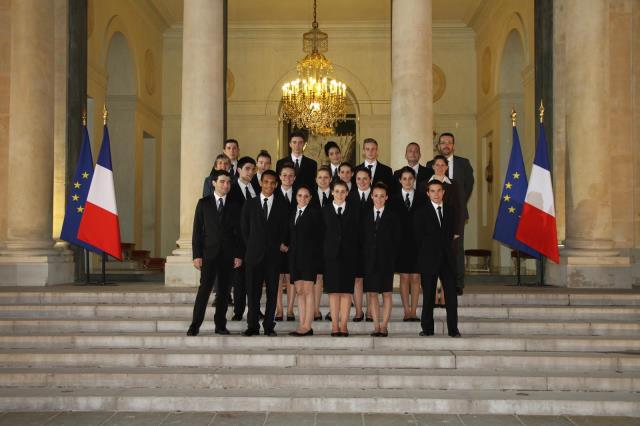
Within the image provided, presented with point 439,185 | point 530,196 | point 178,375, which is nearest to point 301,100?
point 530,196

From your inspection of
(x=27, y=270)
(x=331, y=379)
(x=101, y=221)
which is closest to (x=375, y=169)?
A: (x=331, y=379)

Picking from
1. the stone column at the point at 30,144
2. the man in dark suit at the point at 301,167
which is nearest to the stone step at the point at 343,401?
the man in dark suit at the point at 301,167


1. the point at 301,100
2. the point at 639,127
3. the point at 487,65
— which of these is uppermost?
the point at 487,65

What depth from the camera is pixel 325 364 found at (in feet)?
24.7

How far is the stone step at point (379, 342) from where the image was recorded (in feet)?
25.9

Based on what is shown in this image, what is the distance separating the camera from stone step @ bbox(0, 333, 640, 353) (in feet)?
25.9

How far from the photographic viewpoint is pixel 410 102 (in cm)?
1138

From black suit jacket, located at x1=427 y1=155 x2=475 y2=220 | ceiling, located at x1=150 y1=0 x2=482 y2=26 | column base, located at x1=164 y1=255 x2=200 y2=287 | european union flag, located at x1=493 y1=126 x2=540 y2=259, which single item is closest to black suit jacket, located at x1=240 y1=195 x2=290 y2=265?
black suit jacket, located at x1=427 y1=155 x2=475 y2=220

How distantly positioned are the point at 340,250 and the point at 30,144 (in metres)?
6.34

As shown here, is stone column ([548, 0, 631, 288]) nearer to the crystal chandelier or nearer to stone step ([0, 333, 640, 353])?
stone step ([0, 333, 640, 353])

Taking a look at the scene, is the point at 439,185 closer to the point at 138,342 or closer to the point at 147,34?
the point at 138,342

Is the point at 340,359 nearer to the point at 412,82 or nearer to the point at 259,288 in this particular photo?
the point at 259,288

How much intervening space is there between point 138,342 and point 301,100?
9408mm

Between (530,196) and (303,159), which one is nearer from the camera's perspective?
(303,159)
